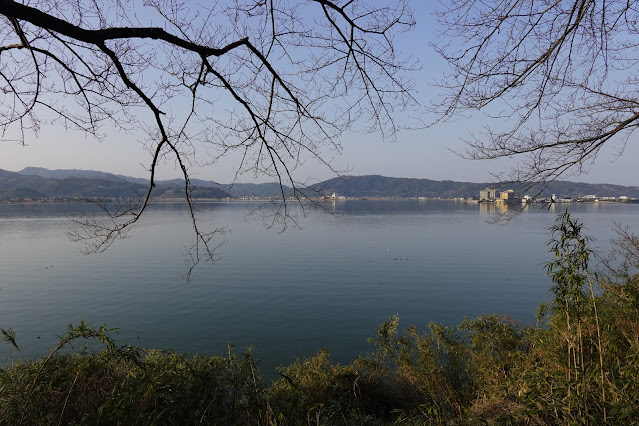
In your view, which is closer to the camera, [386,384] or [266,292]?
[386,384]

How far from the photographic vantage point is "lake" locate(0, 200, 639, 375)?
16094 millimetres

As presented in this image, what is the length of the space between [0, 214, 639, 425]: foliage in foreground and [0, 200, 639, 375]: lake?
2.10 m

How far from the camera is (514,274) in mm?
28641

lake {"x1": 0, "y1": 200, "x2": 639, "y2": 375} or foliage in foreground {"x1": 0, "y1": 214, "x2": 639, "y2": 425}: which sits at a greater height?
foliage in foreground {"x1": 0, "y1": 214, "x2": 639, "y2": 425}

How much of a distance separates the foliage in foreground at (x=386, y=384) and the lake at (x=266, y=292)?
210cm

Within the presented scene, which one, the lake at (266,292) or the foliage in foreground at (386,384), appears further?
the lake at (266,292)

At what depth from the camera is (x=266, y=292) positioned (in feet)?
78.1

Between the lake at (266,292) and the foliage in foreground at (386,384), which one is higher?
the foliage in foreground at (386,384)

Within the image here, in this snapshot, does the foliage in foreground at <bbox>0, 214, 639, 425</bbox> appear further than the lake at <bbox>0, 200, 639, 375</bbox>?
No

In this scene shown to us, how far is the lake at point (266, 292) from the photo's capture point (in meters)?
16.1

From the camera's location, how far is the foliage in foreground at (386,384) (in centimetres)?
377

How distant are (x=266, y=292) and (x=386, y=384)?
51.0ft

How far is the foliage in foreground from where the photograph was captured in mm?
3766

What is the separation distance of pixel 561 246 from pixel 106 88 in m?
5.81
